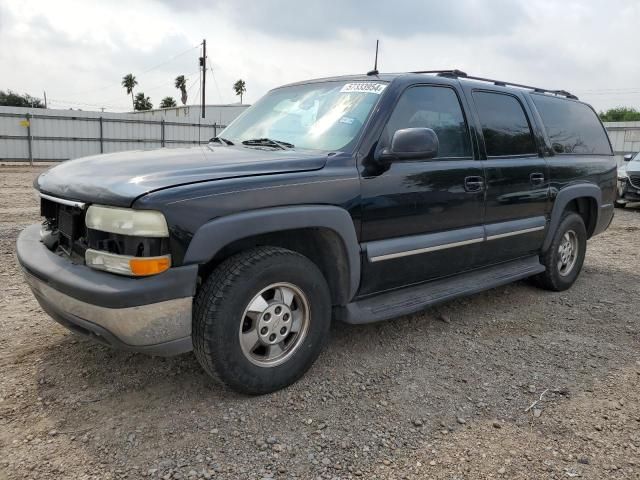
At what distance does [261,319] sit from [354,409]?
2.24 ft

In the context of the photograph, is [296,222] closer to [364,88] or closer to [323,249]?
[323,249]

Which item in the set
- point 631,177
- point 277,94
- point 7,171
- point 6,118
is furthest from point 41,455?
point 6,118

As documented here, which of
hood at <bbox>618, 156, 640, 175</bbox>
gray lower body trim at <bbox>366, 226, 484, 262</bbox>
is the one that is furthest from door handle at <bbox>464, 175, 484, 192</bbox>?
hood at <bbox>618, 156, 640, 175</bbox>

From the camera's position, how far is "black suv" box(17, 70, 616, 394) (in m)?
2.38

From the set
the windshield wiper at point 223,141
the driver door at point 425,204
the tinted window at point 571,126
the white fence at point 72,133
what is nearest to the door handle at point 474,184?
the driver door at point 425,204

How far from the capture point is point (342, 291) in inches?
121

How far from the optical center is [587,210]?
5.27 m

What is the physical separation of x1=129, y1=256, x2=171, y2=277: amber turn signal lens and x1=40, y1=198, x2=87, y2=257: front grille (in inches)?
16.6

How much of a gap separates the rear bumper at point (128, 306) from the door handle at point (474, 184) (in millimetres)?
2112

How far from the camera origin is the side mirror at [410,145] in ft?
9.77

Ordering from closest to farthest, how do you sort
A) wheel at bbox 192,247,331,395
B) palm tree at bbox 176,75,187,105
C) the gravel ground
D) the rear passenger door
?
the gravel ground → wheel at bbox 192,247,331,395 → the rear passenger door → palm tree at bbox 176,75,187,105

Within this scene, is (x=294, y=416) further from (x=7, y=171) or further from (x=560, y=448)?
(x=7, y=171)

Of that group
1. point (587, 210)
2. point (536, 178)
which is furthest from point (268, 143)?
point (587, 210)

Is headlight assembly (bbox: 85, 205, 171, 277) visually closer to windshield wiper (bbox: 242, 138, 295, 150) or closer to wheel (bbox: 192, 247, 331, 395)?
wheel (bbox: 192, 247, 331, 395)
